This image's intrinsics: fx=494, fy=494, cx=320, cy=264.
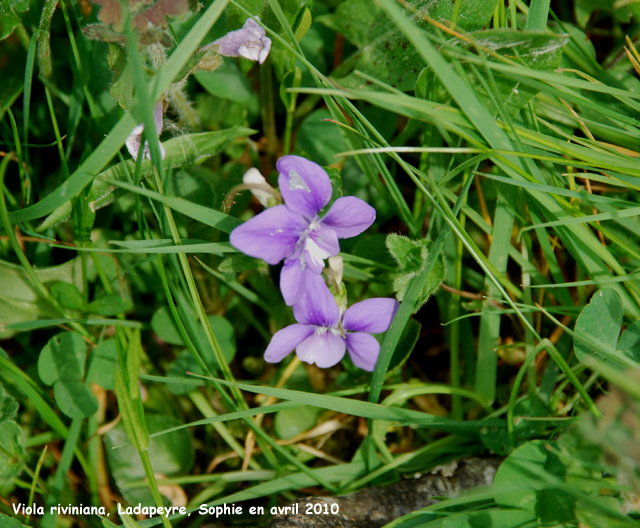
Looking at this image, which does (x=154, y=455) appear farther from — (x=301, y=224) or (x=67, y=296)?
(x=301, y=224)

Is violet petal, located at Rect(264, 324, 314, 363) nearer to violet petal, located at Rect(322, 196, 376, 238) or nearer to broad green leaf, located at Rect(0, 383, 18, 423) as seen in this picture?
violet petal, located at Rect(322, 196, 376, 238)

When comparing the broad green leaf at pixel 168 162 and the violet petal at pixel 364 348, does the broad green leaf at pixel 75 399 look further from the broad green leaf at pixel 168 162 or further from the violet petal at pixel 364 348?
the violet petal at pixel 364 348

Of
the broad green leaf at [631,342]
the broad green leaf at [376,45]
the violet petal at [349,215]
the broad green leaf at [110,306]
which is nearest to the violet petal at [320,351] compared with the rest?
the violet petal at [349,215]

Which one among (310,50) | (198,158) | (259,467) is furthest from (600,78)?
(259,467)

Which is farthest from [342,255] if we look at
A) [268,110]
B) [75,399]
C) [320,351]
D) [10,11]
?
[10,11]

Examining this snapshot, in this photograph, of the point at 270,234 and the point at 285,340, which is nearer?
the point at 270,234

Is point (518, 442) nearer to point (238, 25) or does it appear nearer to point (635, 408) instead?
point (635, 408)

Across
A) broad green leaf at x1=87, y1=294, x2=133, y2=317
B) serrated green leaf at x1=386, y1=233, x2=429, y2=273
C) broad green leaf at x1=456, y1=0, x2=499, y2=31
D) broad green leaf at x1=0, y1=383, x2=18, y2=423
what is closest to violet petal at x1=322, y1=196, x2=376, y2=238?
serrated green leaf at x1=386, y1=233, x2=429, y2=273

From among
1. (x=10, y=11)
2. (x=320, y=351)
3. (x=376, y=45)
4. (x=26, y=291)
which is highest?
(x=10, y=11)
